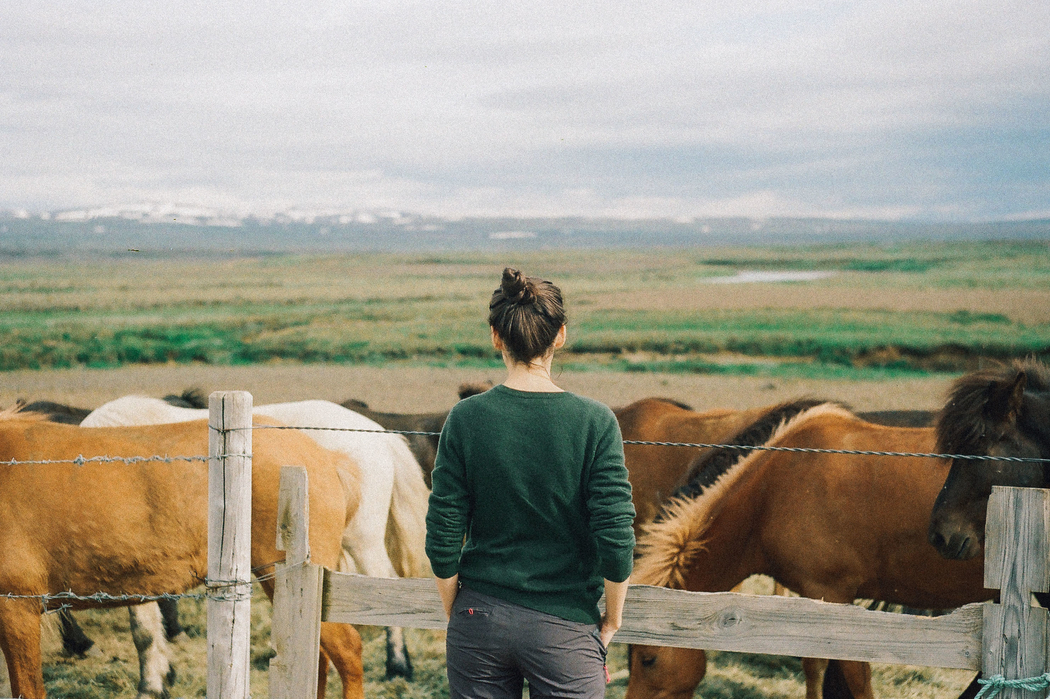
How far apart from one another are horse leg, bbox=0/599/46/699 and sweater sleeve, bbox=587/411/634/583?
318 cm

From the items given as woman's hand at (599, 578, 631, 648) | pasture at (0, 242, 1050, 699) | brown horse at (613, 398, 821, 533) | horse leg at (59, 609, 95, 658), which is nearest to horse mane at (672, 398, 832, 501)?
brown horse at (613, 398, 821, 533)

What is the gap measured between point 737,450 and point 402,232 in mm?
60047

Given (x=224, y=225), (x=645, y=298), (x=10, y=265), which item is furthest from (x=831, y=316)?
(x=224, y=225)

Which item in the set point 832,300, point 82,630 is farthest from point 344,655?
point 832,300

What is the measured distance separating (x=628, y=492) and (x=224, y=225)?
53.6 metres

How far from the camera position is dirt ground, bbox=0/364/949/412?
21609mm

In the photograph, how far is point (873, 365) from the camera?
26391mm

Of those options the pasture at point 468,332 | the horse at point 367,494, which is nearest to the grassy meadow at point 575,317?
the pasture at point 468,332

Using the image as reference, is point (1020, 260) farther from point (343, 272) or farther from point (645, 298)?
point (343, 272)

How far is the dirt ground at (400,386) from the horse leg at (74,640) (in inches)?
576

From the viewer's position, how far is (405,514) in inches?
249

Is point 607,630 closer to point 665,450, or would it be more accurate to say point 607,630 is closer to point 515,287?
point 515,287

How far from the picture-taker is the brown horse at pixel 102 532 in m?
3.74

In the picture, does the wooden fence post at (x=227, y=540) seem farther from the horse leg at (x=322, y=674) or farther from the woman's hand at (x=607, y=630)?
the horse leg at (x=322, y=674)
